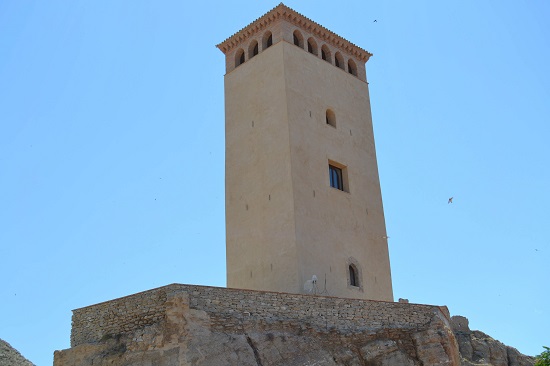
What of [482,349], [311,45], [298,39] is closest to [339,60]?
[311,45]

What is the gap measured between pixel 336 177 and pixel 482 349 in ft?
28.2

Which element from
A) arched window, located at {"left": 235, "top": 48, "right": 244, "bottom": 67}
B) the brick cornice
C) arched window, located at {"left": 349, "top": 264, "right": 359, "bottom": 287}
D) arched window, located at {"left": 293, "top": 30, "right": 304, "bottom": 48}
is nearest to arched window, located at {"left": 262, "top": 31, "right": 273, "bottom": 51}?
the brick cornice

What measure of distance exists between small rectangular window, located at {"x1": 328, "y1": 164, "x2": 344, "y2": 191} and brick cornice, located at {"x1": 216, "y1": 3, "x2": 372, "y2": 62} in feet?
17.4

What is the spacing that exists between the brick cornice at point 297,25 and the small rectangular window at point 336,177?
5293mm

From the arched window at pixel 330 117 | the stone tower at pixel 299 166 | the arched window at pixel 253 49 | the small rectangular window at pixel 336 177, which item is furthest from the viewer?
the arched window at pixel 253 49

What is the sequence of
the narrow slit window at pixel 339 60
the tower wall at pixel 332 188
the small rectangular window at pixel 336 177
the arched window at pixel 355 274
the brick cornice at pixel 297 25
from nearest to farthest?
the tower wall at pixel 332 188 → the arched window at pixel 355 274 → the small rectangular window at pixel 336 177 → the brick cornice at pixel 297 25 → the narrow slit window at pixel 339 60

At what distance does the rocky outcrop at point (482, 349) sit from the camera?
27.7 m

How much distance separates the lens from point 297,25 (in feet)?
90.1

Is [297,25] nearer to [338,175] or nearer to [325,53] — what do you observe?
[325,53]

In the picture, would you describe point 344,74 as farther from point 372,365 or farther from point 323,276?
point 372,365

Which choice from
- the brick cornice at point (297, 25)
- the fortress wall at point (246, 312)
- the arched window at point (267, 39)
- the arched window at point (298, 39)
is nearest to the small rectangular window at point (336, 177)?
the arched window at point (298, 39)

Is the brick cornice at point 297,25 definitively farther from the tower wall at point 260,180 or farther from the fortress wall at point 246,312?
the fortress wall at point 246,312

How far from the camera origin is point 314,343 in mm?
19438

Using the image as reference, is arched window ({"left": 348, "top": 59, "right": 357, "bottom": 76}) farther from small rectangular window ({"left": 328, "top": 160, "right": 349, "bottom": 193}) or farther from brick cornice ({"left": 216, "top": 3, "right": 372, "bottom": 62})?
small rectangular window ({"left": 328, "top": 160, "right": 349, "bottom": 193})
